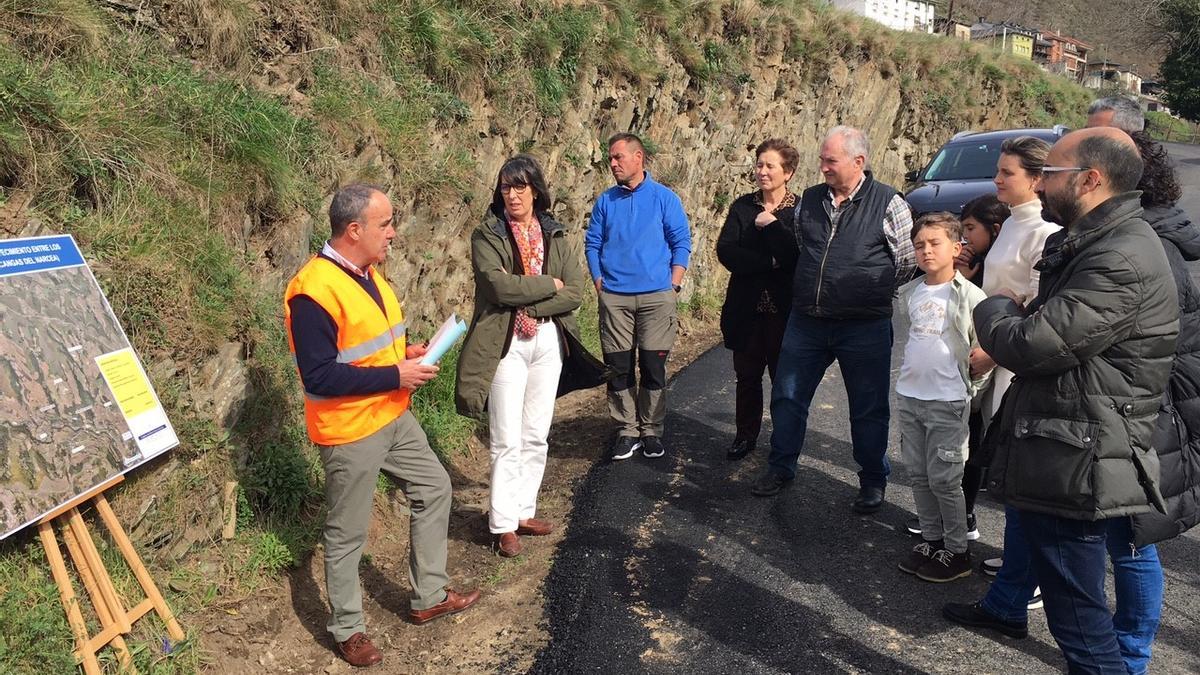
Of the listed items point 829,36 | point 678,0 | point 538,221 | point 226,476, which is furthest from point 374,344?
point 829,36

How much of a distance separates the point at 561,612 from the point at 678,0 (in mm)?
9258

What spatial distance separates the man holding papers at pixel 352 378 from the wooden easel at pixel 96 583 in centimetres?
71

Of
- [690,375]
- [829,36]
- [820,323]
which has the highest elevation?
[829,36]

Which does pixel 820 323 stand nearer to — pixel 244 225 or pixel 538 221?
pixel 538 221

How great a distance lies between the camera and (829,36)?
15414 mm

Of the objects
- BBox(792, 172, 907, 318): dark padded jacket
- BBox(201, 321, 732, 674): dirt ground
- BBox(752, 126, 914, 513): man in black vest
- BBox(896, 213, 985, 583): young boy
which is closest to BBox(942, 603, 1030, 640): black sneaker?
BBox(896, 213, 985, 583): young boy

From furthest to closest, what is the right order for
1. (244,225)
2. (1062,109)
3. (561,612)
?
(1062,109) < (244,225) < (561,612)

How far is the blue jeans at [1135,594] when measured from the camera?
308cm

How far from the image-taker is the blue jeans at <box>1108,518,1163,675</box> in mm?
3081

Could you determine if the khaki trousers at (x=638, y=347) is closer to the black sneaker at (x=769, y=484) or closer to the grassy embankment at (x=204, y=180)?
the black sneaker at (x=769, y=484)

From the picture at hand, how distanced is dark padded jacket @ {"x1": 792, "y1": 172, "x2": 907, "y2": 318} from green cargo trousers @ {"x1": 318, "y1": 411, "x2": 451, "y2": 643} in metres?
2.39

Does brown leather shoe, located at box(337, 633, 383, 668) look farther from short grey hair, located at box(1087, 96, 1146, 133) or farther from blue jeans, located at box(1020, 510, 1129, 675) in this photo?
short grey hair, located at box(1087, 96, 1146, 133)

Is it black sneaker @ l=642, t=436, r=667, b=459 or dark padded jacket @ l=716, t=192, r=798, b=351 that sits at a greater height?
dark padded jacket @ l=716, t=192, r=798, b=351

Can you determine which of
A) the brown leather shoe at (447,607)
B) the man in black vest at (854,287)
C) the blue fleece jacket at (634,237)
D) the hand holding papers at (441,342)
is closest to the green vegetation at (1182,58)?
the blue fleece jacket at (634,237)
